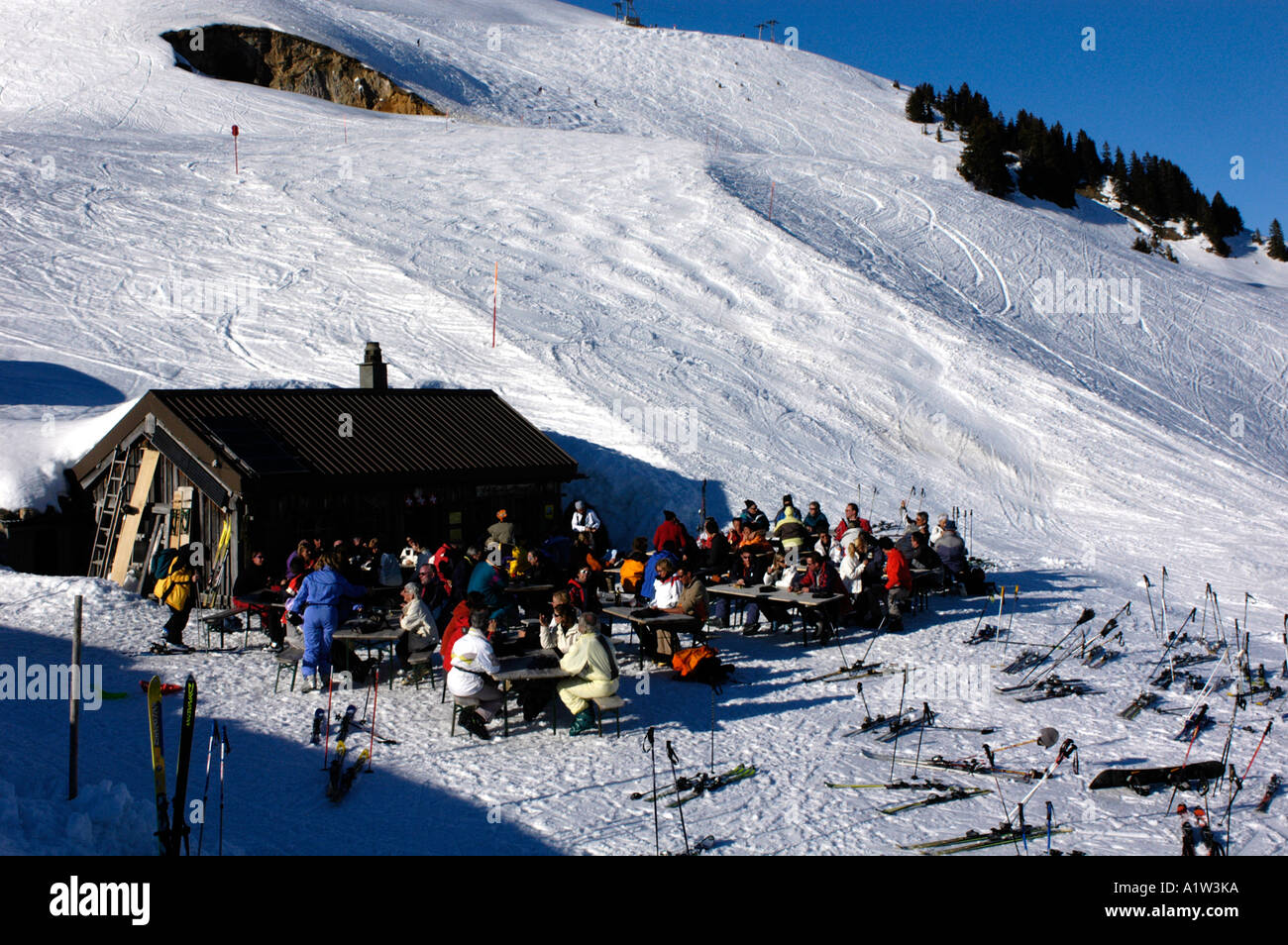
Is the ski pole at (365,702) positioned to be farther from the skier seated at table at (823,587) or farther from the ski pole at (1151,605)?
the ski pole at (1151,605)

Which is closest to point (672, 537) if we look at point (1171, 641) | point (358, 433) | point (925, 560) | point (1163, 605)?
point (925, 560)

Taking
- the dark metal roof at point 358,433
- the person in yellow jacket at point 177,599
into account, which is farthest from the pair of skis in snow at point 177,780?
the dark metal roof at point 358,433

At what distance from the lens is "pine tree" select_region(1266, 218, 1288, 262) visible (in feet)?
A: 172

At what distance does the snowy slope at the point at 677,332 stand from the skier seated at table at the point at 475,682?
379mm

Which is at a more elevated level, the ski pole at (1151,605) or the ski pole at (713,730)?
the ski pole at (1151,605)

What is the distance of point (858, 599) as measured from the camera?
1309 centimetres

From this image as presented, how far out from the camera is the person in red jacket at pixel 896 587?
42.3 feet

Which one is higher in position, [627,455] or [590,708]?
[627,455]

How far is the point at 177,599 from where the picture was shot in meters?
11.5

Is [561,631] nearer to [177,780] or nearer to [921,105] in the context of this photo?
[177,780]

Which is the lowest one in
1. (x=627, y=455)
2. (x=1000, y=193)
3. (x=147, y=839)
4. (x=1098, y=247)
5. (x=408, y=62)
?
(x=147, y=839)
